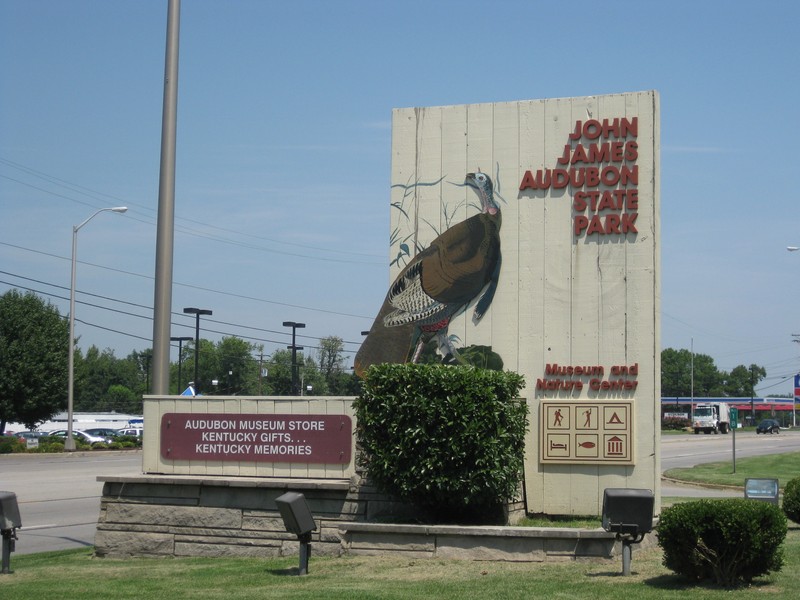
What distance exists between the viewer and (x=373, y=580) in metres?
10.0

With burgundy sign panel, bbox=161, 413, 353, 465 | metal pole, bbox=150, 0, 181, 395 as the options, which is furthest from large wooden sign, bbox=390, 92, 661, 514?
metal pole, bbox=150, 0, 181, 395

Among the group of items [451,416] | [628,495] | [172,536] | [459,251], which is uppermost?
[459,251]

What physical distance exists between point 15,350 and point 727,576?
51293 mm

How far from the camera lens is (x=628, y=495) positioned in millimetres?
9594

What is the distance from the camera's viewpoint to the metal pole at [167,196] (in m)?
13.4

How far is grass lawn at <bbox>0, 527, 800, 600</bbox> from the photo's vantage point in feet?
29.1

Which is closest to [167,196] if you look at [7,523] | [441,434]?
[7,523]

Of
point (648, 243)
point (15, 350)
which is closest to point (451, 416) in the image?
point (648, 243)

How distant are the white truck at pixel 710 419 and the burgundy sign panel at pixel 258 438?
7697 centimetres

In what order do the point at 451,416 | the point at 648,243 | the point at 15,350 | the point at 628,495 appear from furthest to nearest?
1. the point at 15,350
2. the point at 648,243
3. the point at 451,416
4. the point at 628,495

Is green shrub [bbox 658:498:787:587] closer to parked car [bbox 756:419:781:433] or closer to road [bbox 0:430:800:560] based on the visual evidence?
road [bbox 0:430:800:560]

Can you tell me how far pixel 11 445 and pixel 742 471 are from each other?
32616mm

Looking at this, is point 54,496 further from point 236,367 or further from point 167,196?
point 236,367

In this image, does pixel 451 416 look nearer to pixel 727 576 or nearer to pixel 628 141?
pixel 727 576
